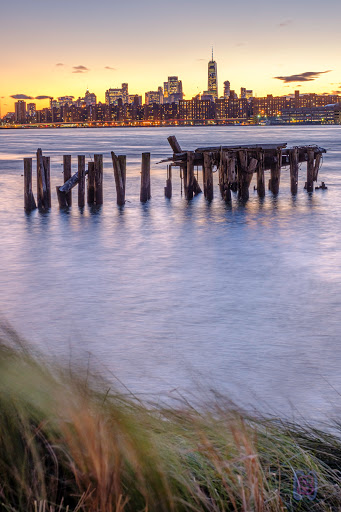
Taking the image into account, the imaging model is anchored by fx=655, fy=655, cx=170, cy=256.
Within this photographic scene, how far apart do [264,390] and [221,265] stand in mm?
6511

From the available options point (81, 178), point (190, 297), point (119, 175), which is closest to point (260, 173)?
point (119, 175)

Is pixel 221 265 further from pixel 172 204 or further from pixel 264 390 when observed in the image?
pixel 172 204

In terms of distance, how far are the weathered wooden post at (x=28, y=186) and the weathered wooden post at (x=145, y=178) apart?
10.8ft

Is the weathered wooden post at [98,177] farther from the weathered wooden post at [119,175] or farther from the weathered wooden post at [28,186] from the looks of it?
the weathered wooden post at [28,186]

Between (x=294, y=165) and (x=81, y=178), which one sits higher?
(x=294, y=165)

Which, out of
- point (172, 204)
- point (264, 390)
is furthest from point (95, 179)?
point (264, 390)

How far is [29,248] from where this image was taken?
1481 cm

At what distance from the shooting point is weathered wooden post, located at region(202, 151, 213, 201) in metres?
20.2

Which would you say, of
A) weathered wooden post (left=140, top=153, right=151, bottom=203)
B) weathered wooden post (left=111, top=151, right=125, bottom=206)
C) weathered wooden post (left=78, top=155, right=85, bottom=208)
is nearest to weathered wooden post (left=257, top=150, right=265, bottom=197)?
weathered wooden post (left=140, top=153, right=151, bottom=203)

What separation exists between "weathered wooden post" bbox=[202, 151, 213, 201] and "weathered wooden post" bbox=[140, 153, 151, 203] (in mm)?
1825

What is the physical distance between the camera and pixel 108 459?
244 cm

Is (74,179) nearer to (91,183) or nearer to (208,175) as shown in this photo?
(91,183)

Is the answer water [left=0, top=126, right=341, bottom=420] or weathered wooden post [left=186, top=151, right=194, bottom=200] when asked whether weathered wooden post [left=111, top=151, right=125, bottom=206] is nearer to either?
water [left=0, top=126, right=341, bottom=420]

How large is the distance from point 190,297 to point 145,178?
11.0m
